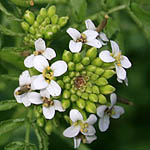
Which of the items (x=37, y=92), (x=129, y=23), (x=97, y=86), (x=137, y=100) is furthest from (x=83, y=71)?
(x=137, y=100)

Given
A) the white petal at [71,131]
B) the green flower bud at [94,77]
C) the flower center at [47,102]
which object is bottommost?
the white petal at [71,131]

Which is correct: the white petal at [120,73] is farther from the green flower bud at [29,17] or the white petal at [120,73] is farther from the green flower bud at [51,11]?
the green flower bud at [29,17]

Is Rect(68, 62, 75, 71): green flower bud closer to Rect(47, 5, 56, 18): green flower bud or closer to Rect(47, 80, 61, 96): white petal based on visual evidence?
Rect(47, 80, 61, 96): white petal

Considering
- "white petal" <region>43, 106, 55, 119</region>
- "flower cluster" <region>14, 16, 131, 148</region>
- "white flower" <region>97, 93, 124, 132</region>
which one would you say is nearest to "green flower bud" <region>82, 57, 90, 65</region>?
"flower cluster" <region>14, 16, 131, 148</region>

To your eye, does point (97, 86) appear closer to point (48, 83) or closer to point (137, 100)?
point (48, 83)

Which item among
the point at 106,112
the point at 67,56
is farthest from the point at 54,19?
the point at 106,112

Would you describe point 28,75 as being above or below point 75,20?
below

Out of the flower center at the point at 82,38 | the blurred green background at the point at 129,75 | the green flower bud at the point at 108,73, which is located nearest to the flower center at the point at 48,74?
the flower center at the point at 82,38
